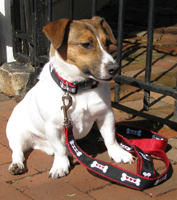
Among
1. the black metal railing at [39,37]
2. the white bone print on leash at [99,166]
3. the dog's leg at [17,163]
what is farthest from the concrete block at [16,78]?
the white bone print on leash at [99,166]

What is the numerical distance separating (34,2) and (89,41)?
192cm

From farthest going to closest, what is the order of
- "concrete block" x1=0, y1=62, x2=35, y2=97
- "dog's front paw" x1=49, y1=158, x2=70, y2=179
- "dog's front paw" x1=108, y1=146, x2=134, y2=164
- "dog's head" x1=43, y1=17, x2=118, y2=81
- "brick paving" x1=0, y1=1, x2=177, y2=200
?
"concrete block" x1=0, y1=62, x2=35, y2=97 < "dog's front paw" x1=108, y1=146, x2=134, y2=164 < "dog's front paw" x1=49, y1=158, x2=70, y2=179 < "dog's head" x1=43, y1=17, x2=118, y2=81 < "brick paving" x1=0, y1=1, x2=177, y2=200

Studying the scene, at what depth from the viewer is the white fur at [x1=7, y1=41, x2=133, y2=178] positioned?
2.67 m

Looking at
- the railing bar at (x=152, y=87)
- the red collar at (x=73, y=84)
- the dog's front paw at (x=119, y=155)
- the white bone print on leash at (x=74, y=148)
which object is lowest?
the dog's front paw at (x=119, y=155)

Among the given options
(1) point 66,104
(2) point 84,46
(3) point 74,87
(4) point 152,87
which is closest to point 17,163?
(1) point 66,104

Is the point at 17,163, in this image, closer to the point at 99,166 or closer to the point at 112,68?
the point at 99,166

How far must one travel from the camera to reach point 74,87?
2.67 m

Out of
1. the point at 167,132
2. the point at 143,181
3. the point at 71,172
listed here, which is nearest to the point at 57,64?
the point at 71,172

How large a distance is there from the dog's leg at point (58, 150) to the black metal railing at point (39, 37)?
1184mm

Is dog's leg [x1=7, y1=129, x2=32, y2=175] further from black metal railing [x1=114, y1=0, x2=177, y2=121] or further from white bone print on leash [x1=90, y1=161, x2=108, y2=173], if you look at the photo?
black metal railing [x1=114, y1=0, x2=177, y2=121]

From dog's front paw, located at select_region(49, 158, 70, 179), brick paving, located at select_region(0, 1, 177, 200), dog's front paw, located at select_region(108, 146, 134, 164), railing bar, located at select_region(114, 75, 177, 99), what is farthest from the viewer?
railing bar, located at select_region(114, 75, 177, 99)

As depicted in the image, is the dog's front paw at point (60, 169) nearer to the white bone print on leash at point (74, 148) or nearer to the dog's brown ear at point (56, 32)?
the white bone print on leash at point (74, 148)

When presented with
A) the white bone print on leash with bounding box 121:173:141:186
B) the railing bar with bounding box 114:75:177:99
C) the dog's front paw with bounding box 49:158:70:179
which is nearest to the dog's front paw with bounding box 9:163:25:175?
the dog's front paw with bounding box 49:158:70:179

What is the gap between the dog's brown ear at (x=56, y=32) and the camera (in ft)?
8.36
